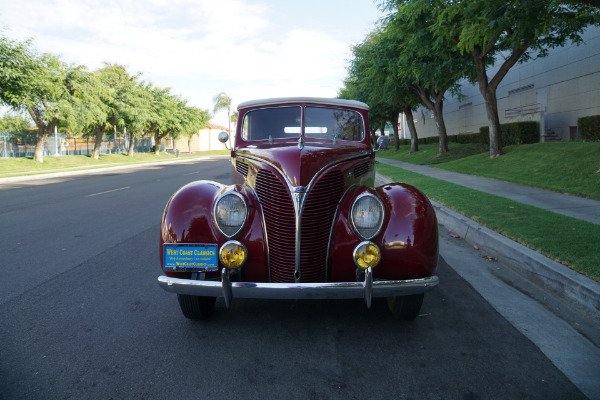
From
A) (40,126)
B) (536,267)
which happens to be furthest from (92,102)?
(536,267)

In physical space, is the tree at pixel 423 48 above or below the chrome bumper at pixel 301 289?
above

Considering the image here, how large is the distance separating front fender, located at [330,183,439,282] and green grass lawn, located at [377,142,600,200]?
717 centimetres

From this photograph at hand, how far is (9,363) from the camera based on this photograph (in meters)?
2.76

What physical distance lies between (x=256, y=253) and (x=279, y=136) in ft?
5.63

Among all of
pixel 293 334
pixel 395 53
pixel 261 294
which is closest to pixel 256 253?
pixel 261 294

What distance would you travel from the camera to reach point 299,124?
435cm

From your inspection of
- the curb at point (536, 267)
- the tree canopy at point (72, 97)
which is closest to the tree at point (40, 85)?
the tree canopy at point (72, 97)

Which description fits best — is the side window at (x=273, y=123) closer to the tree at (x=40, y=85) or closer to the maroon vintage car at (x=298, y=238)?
the maroon vintage car at (x=298, y=238)

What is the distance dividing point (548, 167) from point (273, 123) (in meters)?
11.1

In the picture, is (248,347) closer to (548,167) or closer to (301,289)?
(301,289)

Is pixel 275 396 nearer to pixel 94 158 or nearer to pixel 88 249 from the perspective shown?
pixel 88 249

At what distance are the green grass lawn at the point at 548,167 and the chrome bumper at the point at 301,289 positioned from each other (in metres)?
7.55

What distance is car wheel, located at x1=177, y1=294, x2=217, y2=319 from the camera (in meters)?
3.28

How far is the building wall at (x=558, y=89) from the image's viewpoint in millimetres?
19747
